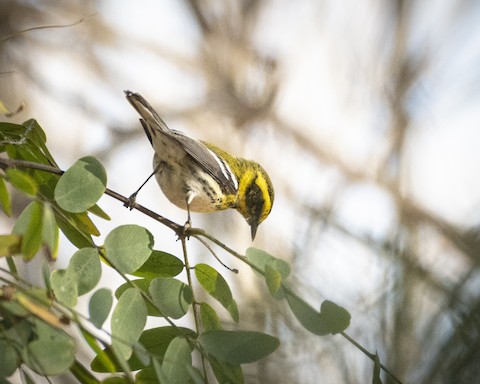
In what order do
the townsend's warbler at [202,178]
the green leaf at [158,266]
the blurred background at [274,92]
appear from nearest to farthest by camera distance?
the green leaf at [158,266], the townsend's warbler at [202,178], the blurred background at [274,92]

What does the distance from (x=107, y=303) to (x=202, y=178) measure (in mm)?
649

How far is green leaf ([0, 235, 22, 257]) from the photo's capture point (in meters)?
0.30

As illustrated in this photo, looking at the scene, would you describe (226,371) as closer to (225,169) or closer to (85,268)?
(85,268)

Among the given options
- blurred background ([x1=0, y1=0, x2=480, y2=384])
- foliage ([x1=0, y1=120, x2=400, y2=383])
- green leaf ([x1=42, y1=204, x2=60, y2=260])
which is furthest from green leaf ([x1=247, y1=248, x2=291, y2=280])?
blurred background ([x1=0, y1=0, x2=480, y2=384])

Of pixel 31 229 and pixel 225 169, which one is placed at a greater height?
pixel 31 229

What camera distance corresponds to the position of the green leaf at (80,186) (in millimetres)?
365

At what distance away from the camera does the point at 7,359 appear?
304mm

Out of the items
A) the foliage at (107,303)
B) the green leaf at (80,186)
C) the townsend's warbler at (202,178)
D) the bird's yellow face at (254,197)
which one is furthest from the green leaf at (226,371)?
the bird's yellow face at (254,197)

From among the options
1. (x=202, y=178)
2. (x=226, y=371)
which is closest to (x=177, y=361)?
(x=226, y=371)

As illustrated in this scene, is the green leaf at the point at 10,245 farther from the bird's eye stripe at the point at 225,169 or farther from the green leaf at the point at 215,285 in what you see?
the bird's eye stripe at the point at 225,169

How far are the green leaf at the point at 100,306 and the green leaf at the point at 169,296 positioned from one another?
41 millimetres

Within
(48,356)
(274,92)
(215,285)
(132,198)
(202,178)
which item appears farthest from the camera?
(274,92)

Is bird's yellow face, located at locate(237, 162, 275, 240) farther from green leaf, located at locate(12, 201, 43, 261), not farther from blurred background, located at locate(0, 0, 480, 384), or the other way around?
green leaf, located at locate(12, 201, 43, 261)

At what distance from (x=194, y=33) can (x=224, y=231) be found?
1.56 ft
